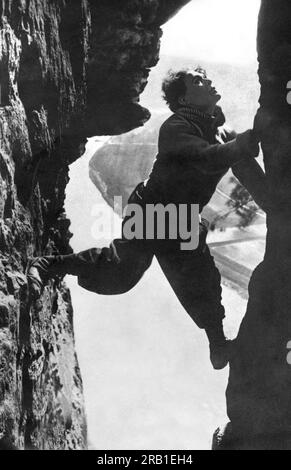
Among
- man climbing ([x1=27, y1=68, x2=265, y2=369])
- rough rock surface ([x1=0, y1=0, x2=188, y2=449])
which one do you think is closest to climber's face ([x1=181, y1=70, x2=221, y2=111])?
man climbing ([x1=27, y1=68, x2=265, y2=369])

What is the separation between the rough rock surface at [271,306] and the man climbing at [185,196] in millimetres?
97

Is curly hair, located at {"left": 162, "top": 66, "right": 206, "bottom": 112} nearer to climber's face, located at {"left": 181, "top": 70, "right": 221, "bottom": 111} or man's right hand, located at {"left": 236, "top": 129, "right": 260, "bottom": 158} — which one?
climber's face, located at {"left": 181, "top": 70, "right": 221, "bottom": 111}

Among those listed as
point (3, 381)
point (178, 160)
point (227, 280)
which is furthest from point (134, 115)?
point (3, 381)

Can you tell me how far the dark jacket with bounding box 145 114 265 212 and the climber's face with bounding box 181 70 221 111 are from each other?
0.07m

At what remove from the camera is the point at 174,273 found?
12.7ft

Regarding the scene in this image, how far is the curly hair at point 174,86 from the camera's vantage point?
3754 millimetres

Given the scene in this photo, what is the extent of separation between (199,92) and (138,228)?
25.0 inches

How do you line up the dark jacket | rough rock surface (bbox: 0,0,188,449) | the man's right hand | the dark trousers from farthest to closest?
the dark trousers
the dark jacket
the man's right hand
rough rock surface (bbox: 0,0,188,449)

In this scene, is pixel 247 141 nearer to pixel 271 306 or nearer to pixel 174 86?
pixel 174 86

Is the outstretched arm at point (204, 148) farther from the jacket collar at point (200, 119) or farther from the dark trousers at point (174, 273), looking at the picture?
the dark trousers at point (174, 273)

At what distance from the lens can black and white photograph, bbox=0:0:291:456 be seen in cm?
356

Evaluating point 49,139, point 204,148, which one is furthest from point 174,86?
point 49,139

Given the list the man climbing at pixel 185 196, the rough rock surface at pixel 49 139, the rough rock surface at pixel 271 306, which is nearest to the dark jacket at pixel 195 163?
the man climbing at pixel 185 196

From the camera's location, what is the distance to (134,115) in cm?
432
